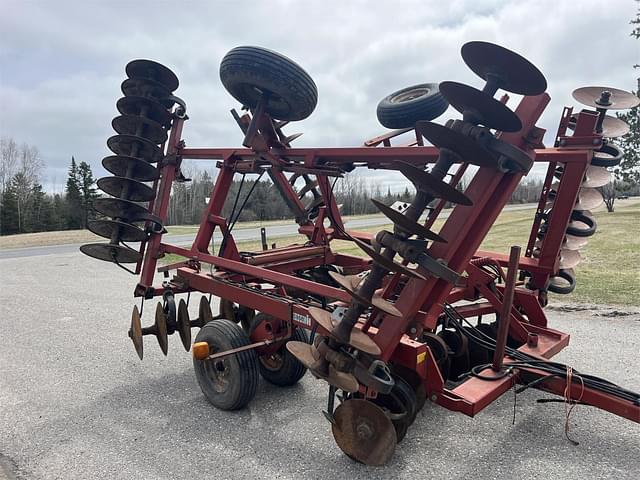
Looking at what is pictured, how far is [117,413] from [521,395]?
3.17 metres

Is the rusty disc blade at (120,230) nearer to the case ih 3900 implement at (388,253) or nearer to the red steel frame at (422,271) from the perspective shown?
the case ih 3900 implement at (388,253)

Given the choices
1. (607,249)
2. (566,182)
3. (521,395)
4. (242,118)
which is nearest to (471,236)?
(566,182)

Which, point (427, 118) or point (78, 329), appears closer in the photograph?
point (427, 118)

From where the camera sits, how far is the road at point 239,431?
2.67m

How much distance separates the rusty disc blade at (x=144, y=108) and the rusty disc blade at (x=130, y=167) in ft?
1.44

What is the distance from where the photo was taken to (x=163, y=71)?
4094 mm

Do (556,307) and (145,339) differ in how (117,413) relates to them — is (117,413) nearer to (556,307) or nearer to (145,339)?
(145,339)

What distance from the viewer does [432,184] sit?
2.14m

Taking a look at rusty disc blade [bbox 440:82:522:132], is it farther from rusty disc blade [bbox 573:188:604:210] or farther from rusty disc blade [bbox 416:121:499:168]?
rusty disc blade [bbox 573:188:604:210]

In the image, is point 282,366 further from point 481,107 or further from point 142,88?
point 142,88

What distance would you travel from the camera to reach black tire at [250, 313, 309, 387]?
12.1 ft

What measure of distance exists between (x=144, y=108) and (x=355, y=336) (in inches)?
117

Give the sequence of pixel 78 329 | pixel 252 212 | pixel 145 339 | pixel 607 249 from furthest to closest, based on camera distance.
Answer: pixel 252 212
pixel 607 249
pixel 78 329
pixel 145 339

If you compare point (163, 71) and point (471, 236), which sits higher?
point (163, 71)
